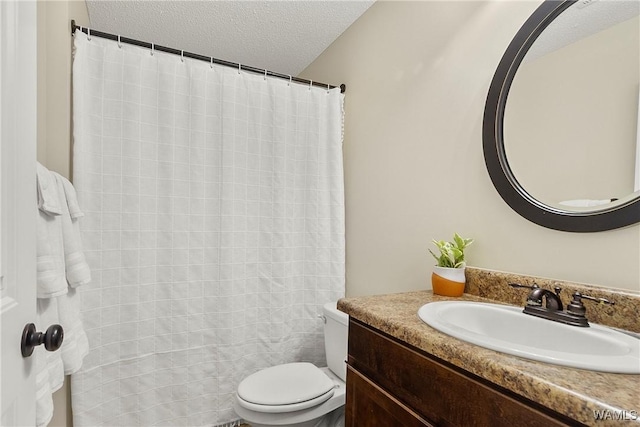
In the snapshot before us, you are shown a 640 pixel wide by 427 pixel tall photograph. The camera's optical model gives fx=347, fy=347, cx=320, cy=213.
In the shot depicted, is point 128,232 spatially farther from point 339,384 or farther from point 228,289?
point 339,384

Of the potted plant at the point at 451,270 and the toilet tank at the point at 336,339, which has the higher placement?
the potted plant at the point at 451,270

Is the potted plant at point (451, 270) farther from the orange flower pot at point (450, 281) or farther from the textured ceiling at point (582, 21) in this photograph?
the textured ceiling at point (582, 21)

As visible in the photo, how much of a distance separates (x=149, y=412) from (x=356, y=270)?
133 centimetres

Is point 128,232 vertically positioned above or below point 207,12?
below

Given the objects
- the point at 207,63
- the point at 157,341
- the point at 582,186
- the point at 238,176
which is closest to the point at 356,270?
the point at 238,176

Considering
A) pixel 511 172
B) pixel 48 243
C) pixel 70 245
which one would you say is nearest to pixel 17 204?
pixel 48 243

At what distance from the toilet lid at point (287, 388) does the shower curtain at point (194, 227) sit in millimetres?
343

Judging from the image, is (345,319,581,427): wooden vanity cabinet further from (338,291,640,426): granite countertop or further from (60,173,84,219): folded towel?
(60,173,84,219): folded towel

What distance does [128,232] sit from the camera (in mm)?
1697

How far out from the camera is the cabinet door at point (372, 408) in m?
0.86

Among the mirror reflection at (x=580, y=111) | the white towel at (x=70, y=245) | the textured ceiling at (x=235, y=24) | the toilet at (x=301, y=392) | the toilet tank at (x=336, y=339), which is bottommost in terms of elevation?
the toilet at (x=301, y=392)

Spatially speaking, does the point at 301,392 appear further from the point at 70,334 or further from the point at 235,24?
the point at 235,24

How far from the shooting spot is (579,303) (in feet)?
2.98

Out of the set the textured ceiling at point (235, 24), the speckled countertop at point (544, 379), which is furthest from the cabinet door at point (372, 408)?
the textured ceiling at point (235, 24)
